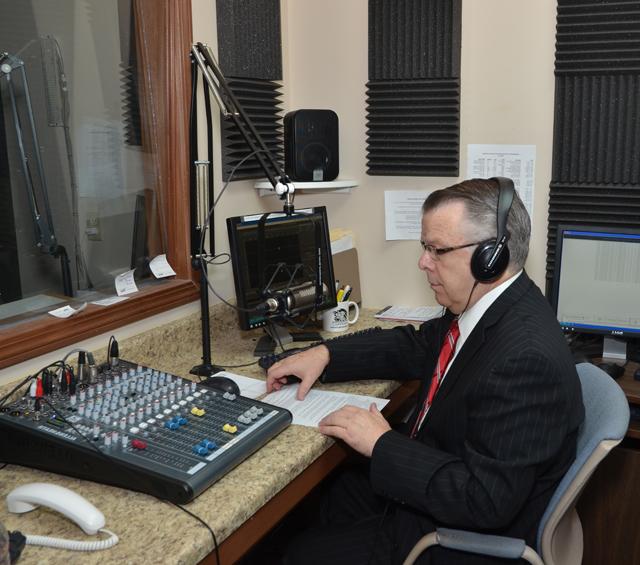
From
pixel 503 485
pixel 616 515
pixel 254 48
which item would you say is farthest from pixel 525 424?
pixel 254 48

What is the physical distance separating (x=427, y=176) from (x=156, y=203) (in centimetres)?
97

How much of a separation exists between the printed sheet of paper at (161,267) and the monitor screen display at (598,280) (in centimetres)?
123

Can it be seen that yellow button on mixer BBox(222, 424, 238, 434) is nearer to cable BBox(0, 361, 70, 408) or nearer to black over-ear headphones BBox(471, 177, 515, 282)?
cable BBox(0, 361, 70, 408)

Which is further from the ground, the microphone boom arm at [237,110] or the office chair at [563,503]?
the microphone boom arm at [237,110]

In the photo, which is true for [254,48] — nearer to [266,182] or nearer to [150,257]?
[266,182]

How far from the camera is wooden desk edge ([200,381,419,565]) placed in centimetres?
122

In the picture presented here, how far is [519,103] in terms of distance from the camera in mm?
2328

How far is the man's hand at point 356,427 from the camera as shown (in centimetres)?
146

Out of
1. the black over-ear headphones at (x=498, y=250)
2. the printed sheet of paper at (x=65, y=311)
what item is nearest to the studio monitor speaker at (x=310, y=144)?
the printed sheet of paper at (x=65, y=311)

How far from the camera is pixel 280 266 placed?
82.4 inches

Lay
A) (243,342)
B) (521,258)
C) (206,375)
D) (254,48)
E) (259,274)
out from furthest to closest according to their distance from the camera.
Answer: (254,48) < (243,342) < (259,274) < (206,375) < (521,258)

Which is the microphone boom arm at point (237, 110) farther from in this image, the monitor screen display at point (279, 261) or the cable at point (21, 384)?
the cable at point (21, 384)

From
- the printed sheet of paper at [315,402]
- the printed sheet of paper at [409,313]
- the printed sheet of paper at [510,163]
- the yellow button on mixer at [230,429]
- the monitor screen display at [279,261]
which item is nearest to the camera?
the yellow button on mixer at [230,429]

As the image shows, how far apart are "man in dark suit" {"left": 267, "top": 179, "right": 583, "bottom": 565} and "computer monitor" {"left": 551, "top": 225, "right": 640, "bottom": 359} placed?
69 cm
